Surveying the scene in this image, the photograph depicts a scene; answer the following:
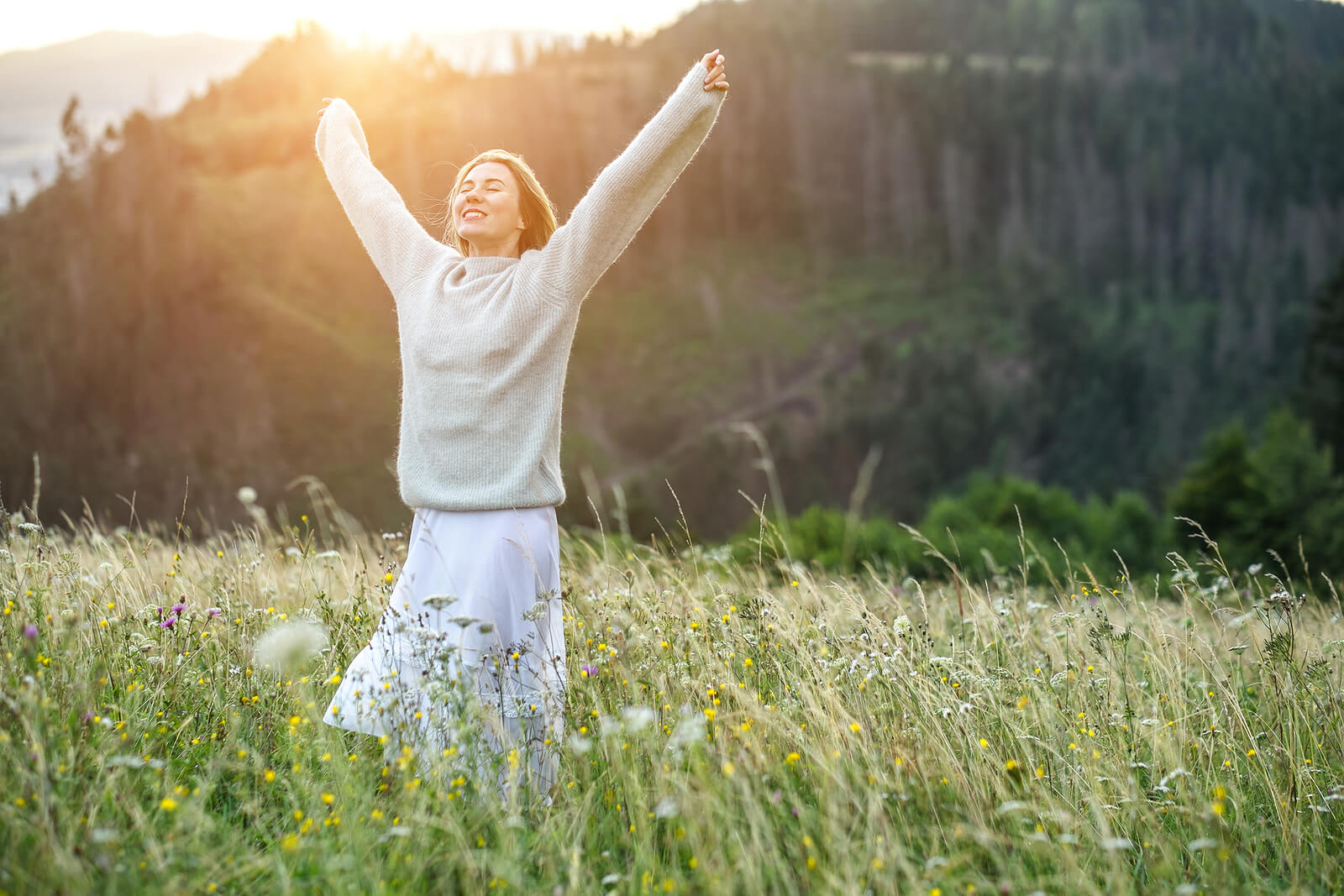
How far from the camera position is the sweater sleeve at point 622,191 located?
9.04 feet

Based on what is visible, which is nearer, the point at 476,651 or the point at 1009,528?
the point at 476,651

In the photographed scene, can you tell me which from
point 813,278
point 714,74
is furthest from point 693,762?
point 813,278

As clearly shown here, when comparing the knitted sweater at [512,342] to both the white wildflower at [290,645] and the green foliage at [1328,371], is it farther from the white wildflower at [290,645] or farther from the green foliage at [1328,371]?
the green foliage at [1328,371]

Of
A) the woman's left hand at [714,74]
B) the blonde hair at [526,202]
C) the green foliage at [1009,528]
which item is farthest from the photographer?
the green foliage at [1009,528]

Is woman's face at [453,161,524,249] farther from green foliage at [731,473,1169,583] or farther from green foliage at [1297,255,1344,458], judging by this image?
green foliage at [1297,255,1344,458]

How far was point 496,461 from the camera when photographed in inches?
106

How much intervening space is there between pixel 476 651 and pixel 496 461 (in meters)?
0.53

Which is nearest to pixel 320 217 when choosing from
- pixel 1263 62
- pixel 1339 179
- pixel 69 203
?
pixel 69 203

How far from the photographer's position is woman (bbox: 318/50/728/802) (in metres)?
2.58

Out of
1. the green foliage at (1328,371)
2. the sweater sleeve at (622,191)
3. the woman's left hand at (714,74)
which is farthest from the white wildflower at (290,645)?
the green foliage at (1328,371)

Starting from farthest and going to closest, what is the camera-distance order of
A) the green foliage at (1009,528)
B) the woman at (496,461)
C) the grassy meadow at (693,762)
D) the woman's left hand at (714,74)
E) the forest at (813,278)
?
the forest at (813,278), the green foliage at (1009,528), the woman's left hand at (714,74), the woman at (496,461), the grassy meadow at (693,762)

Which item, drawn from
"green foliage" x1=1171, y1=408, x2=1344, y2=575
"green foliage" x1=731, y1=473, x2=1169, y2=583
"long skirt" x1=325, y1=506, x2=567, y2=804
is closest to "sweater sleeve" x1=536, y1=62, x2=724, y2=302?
"long skirt" x1=325, y1=506, x2=567, y2=804

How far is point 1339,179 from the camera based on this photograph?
306ft

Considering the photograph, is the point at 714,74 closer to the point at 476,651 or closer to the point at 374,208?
the point at 374,208
